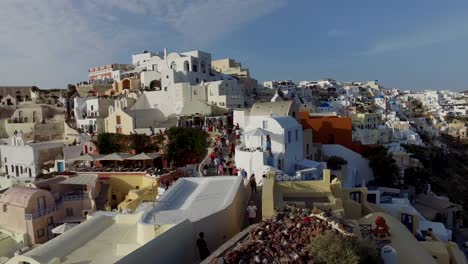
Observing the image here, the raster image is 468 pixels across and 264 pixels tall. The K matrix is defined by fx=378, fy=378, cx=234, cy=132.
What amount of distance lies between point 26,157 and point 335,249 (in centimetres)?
3166

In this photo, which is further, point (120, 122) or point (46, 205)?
point (120, 122)

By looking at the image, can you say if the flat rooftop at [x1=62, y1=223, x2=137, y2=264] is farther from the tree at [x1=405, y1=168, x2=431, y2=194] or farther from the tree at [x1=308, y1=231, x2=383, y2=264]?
the tree at [x1=405, y1=168, x2=431, y2=194]

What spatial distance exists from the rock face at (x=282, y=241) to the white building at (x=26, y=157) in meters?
28.2

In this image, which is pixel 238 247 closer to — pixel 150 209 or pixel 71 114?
pixel 150 209

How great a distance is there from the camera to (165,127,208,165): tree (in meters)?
26.9

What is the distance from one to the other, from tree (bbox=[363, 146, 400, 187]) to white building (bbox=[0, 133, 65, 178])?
25703 mm

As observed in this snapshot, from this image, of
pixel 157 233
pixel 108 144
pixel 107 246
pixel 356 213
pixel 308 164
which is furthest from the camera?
pixel 108 144

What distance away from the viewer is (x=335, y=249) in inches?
265

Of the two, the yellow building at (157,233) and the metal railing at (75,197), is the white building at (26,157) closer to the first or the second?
the metal railing at (75,197)

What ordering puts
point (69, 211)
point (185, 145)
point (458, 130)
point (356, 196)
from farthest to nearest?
point (458, 130) → point (185, 145) → point (69, 211) → point (356, 196)

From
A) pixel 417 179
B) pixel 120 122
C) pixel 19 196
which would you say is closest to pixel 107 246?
pixel 19 196

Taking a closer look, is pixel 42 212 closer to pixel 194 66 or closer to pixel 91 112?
pixel 91 112

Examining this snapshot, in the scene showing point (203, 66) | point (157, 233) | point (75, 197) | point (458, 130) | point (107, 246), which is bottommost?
point (458, 130)

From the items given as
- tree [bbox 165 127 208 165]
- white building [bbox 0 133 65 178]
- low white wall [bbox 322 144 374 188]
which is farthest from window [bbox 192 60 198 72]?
low white wall [bbox 322 144 374 188]
